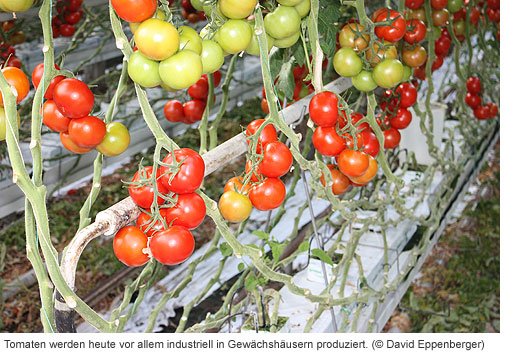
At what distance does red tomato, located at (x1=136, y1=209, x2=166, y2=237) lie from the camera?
742 millimetres

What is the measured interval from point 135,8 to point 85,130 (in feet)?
0.75

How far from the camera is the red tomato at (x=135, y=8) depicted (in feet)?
2.41

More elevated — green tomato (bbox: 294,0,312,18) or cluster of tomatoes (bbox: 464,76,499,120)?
green tomato (bbox: 294,0,312,18)

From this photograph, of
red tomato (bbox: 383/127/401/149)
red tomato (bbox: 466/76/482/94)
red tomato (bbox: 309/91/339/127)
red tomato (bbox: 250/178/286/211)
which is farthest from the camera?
red tomato (bbox: 466/76/482/94)

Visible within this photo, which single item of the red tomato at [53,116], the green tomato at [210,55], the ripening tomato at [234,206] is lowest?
the ripening tomato at [234,206]

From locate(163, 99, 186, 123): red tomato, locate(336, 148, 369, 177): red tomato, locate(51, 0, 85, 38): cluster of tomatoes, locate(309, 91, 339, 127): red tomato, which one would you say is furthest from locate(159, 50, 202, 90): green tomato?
locate(51, 0, 85, 38): cluster of tomatoes

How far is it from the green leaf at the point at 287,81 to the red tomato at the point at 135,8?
51 cm

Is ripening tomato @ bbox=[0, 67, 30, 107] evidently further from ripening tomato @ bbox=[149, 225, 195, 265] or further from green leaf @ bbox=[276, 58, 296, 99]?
green leaf @ bbox=[276, 58, 296, 99]

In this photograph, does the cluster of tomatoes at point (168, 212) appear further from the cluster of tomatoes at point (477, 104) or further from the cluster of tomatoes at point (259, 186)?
the cluster of tomatoes at point (477, 104)

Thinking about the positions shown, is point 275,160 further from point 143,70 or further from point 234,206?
point 143,70

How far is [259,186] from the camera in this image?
945 mm

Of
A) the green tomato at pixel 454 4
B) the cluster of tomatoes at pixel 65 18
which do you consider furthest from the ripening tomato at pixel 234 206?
the cluster of tomatoes at pixel 65 18

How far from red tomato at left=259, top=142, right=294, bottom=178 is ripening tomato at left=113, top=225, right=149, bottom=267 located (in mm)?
273
